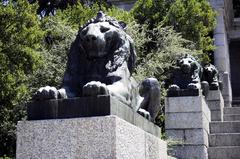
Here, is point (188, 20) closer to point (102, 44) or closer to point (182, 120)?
point (182, 120)

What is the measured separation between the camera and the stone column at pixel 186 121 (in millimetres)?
11203

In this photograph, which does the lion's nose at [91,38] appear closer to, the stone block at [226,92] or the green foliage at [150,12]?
the green foliage at [150,12]

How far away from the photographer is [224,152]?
445 inches

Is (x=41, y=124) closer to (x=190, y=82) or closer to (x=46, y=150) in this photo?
(x=46, y=150)

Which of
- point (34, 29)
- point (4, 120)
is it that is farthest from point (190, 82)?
point (4, 120)

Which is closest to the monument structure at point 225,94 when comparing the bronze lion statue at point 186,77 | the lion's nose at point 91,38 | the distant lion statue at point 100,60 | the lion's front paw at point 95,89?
the bronze lion statue at point 186,77

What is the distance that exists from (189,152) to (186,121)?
806mm

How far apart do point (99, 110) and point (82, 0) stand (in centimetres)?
2274

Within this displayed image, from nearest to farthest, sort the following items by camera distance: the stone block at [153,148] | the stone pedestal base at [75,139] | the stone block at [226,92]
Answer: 1. the stone pedestal base at [75,139]
2. the stone block at [153,148]
3. the stone block at [226,92]

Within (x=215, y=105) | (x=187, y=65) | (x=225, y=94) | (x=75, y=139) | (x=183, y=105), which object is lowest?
(x=225, y=94)

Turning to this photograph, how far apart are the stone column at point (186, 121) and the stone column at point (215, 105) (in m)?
2.92

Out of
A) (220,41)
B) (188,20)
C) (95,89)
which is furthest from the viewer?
(220,41)

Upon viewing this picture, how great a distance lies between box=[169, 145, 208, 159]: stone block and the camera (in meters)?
11.1

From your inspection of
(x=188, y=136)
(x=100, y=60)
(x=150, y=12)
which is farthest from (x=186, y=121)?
(x=150, y=12)
